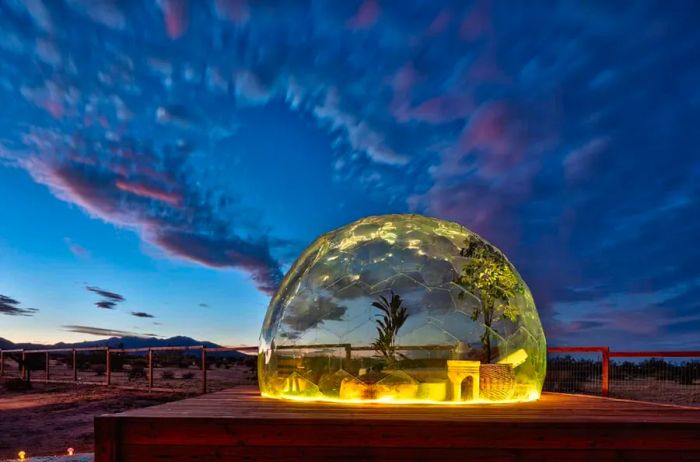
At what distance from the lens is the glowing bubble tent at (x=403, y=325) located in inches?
252

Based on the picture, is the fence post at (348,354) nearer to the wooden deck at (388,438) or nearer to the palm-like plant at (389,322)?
the palm-like plant at (389,322)

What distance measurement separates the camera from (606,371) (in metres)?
9.77

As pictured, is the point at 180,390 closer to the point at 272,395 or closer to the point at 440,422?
the point at 272,395

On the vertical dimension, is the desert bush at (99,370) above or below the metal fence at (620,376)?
below

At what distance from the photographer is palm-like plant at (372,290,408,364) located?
6344 mm

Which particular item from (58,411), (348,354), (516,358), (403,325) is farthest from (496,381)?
(58,411)

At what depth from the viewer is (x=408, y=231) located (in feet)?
24.7

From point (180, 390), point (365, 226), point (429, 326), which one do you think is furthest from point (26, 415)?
point (429, 326)

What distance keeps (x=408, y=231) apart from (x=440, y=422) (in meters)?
3.04

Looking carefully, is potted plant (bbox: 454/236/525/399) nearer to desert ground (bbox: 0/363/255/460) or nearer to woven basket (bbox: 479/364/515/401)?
woven basket (bbox: 479/364/515/401)

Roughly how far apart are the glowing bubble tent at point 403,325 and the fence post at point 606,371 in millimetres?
2647

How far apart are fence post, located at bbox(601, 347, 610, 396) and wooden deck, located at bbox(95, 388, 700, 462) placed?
4925 mm

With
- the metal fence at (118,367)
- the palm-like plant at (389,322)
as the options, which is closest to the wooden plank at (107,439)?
the palm-like plant at (389,322)

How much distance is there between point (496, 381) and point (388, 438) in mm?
2194
